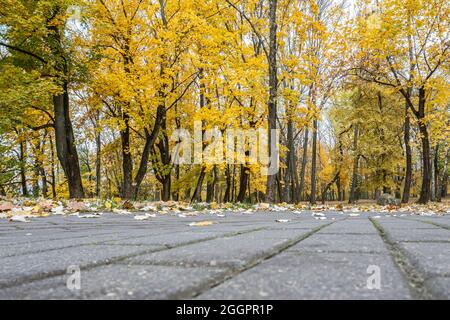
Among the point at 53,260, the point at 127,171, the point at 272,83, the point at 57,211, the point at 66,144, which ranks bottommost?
the point at 57,211

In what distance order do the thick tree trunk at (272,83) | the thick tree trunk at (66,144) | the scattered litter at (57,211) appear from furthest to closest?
the thick tree trunk at (66,144) → the thick tree trunk at (272,83) → the scattered litter at (57,211)

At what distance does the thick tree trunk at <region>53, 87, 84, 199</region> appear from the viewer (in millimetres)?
12680

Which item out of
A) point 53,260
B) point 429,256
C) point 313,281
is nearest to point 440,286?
point 313,281

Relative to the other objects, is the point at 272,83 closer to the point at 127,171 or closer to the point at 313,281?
the point at 127,171

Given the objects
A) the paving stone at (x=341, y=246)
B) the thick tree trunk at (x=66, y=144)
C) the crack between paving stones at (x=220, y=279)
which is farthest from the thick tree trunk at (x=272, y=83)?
the crack between paving stones at (x=220, y=279)

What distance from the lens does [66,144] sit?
507 inches

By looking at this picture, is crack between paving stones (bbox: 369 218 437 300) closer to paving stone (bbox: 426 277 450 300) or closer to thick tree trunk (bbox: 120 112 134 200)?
paving stone (bbox: 426 277 450 300)

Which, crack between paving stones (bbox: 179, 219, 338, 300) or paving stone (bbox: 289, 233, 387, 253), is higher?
crack between paving stones (bbox: 179, 219, 338, 300)

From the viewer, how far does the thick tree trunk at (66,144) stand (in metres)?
12.7

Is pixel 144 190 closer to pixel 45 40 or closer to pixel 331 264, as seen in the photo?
pixel 45 40

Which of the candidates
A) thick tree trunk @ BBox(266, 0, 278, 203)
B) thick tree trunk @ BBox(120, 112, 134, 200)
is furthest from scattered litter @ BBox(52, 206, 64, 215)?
thick tree trunk @ BBox(120, 112, 134, 200)

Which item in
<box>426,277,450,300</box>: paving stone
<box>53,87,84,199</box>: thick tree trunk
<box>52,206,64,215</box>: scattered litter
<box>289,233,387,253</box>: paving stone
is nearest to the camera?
<box>426,277,450,300</box>: paving stone

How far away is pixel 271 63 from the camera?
Answer: 962cm

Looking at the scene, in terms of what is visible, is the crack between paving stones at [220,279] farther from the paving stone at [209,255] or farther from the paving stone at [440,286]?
the paving stone at [440,286]
